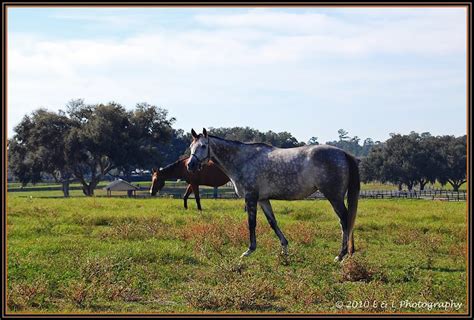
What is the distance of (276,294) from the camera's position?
33.8 feet

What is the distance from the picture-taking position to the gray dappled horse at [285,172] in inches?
513

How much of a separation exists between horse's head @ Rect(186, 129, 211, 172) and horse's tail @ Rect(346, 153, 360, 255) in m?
3.17

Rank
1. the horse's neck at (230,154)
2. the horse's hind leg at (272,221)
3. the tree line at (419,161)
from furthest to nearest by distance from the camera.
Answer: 1. the tree line at (419,161)
2. the horse's neck at (230,154)
3. the horse's hind leg at (272,221)

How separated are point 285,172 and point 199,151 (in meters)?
1.98

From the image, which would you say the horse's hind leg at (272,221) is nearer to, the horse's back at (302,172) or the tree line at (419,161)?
the horse's back at (302,172)

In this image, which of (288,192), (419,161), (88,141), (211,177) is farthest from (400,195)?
(288,192)

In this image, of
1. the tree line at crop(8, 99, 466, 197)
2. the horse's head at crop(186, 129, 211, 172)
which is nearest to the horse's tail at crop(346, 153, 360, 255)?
the horse's head at crop(186, 129, 211, 172)

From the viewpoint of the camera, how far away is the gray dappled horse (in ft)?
42.8

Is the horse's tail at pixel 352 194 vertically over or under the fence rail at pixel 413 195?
over

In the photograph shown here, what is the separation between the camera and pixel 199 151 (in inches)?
530

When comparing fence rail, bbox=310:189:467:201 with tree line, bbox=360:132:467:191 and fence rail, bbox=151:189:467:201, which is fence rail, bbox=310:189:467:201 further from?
tree line, bbox=360:132:467:191

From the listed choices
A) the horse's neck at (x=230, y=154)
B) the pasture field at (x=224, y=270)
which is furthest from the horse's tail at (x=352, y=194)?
the horse's neck at (x=230, y=154)

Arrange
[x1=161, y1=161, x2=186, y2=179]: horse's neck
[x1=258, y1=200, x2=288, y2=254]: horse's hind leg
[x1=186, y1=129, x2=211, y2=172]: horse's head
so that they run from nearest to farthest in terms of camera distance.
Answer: [x1=186, y1=129, x2=211, y2=172]: horse's head < [x1=258, y1=200, x2=288, y2=254]: horse's hind leg < [x1=161, y1=161, x2=186, y2=179]: horse's neck

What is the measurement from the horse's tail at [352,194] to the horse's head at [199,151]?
317 cm
